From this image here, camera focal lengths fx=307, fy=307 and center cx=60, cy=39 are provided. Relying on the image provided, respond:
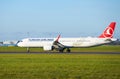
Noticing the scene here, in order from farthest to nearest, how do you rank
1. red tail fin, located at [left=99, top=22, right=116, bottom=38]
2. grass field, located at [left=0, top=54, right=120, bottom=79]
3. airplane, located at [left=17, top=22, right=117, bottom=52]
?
1. red tail fin, located at [left=99, top=22, right=116, bottom=38]
2. airplane, located at [left=17, top=22, right=117, bottom=52]
3. grass field, located at [left=0, top=54, right=120, bottom=79]

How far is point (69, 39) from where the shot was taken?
72062mm

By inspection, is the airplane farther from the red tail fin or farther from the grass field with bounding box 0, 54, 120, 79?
the grass field with bounding box 0, 54, 120, 79

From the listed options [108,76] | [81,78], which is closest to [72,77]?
[81,78]

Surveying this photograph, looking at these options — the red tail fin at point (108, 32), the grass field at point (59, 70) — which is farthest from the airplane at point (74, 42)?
the grass field at point (59, 70)

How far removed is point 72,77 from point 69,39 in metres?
53.8

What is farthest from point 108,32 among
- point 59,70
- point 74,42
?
point 59,70

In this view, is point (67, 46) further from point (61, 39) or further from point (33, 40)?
point (33, 40)

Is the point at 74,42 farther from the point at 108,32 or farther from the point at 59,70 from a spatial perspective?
the point at 59,70

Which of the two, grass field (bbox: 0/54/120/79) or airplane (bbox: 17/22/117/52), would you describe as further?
airplane (bbox: 17/22/117/52)

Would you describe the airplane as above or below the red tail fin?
below

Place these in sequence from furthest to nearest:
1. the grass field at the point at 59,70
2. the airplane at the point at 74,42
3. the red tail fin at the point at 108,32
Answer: the red tail fin at the point at 108,32, the airplane at the point at 74,42, the grass field at the point at 59,70

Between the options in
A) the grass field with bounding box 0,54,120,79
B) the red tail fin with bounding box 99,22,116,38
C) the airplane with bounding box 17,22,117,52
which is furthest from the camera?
the red tail fin with bounding box 99,22,116,38

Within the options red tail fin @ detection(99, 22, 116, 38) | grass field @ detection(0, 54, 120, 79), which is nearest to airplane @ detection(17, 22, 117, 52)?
red tail fin @ detection(99, 22, 116, 38)

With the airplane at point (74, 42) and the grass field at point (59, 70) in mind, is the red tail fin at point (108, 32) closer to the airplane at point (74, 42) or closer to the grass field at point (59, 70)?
the airplane at point (74, 42)
